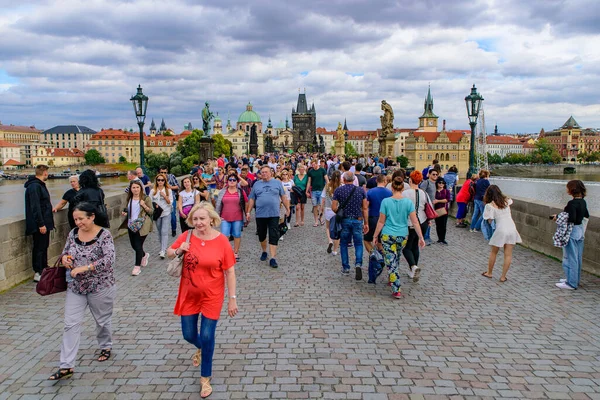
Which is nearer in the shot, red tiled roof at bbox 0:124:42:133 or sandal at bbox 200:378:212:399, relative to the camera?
sandal at bbox 200:378:212:399

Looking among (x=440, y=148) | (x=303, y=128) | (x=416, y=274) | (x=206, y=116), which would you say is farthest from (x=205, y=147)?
(x=303, y=128)

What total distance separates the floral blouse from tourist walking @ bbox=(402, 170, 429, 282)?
4223 mm

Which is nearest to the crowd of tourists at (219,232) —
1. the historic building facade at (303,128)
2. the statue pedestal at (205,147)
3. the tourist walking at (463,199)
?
the tourist walking at (463,199)

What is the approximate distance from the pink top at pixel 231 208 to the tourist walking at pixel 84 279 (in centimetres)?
379

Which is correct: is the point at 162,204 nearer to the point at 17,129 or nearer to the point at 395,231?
the point at 395,231

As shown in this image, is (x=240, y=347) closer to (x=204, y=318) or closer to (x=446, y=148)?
(x=204, y=318)

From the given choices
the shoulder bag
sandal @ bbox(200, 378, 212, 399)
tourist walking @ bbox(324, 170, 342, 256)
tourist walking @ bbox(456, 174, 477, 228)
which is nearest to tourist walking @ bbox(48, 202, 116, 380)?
the shoulder bag

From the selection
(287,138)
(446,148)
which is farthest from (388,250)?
(287,138)

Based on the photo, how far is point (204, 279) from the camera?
12.8 feet

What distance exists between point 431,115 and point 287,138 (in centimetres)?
5063

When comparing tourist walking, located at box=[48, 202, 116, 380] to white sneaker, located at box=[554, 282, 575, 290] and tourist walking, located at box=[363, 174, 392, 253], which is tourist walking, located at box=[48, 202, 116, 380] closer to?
tourist walking, located at box=[363, 174, 392, 253]

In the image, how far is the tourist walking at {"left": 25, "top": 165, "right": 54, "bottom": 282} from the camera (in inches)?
275

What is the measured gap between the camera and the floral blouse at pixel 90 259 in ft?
14.0

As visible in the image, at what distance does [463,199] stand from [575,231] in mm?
6113
